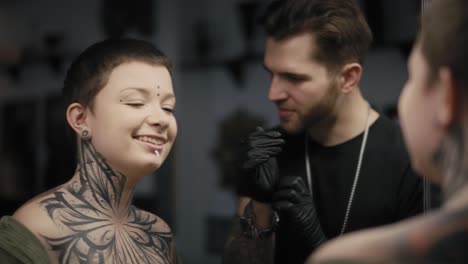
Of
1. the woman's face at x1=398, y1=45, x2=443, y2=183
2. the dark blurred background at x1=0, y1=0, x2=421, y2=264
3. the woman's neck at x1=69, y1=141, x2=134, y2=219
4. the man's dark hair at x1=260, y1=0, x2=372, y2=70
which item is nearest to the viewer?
the woman's face at x1=398, y1=45, x2=443, y2=183

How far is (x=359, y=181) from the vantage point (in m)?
1.94

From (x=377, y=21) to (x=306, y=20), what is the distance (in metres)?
0.35

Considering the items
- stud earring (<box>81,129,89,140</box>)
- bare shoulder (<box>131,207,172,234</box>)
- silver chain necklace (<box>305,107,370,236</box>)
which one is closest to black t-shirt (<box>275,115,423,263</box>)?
silver chain necklace (<box>305,107,370,236</box>)

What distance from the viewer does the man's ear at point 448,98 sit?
42.2 inches

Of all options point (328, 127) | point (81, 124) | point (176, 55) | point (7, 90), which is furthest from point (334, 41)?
point (7, 90)

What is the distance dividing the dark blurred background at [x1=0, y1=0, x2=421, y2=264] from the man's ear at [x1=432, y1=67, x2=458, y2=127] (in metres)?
1.00

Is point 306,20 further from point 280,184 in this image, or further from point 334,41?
point 280,184

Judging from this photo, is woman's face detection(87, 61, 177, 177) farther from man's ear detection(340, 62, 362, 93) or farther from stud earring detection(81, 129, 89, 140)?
man's ear detection(340, 62, 362, 93)

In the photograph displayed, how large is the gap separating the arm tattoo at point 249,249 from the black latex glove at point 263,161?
Answer: 12 centimetres

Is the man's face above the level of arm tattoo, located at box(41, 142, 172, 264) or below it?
above

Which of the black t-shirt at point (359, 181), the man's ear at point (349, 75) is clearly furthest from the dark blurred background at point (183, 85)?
the black t-shirt at point (359, 181)

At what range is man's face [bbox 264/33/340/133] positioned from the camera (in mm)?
1925

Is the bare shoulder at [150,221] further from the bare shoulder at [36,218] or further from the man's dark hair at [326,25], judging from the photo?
the man's dark hair at [326,25]

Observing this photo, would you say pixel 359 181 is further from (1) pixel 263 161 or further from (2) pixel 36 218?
(2) pixel 36 218
